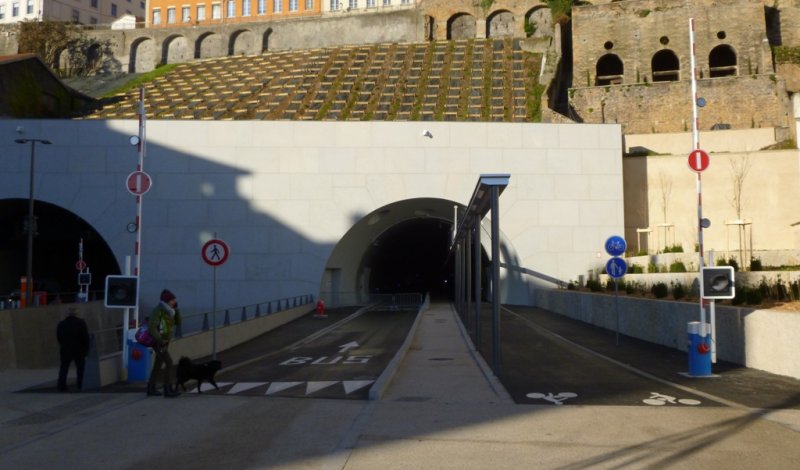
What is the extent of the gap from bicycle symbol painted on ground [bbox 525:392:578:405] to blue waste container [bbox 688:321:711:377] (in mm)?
3388

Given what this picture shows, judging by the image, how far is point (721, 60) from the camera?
60.1m

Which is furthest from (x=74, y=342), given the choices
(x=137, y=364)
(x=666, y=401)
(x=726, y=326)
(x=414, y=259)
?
(x=414, y=259)

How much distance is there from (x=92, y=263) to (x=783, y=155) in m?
45.5

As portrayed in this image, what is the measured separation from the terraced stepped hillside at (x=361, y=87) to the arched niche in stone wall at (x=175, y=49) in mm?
7415

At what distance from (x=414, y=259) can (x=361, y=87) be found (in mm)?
19817

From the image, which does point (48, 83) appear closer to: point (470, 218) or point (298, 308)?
point (298, 308)

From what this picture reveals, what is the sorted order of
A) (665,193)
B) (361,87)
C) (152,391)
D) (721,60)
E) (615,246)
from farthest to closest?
1. (721,60)
2. (361,87)
3. (665,193)
4. (615,246)
5. (152,391)

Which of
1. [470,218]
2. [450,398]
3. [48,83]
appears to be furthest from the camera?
[48,83]

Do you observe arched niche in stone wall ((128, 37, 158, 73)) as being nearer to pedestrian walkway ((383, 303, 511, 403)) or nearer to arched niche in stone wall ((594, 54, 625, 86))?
arched niche in stone wall ((594, 54, 625, 86))

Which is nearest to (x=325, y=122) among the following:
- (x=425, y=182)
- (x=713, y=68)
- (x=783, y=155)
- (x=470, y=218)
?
(x=425, y=182)

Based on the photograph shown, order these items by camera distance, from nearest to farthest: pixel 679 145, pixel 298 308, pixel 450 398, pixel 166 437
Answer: pixel 166 437
pixel 450 398
pixel 298 308
pixel 679 145

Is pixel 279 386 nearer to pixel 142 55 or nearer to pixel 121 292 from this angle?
pixel 121 292

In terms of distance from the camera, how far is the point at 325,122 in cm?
4206

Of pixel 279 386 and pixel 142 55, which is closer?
pixel 279 386
